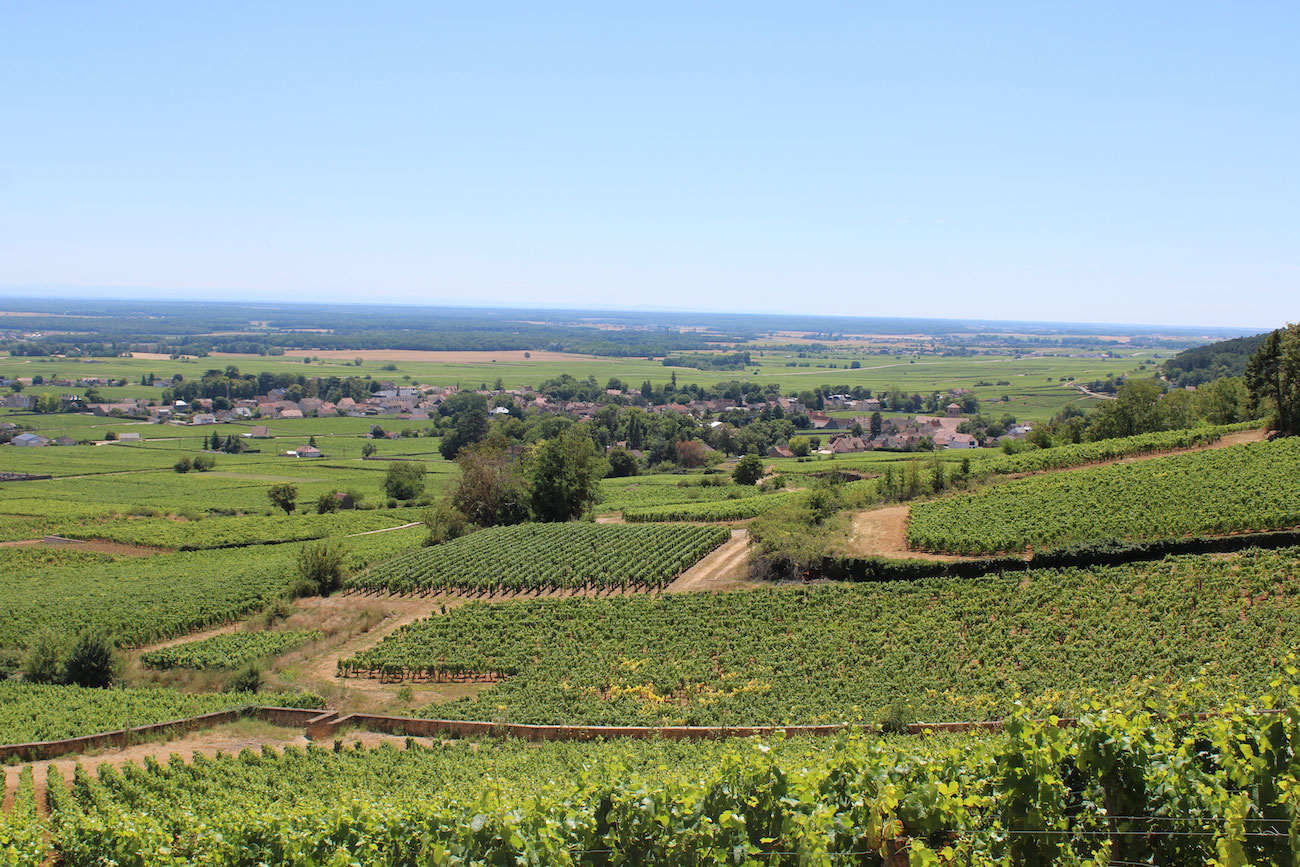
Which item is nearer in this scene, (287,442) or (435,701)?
(435,701)

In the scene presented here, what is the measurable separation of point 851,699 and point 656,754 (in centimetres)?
764

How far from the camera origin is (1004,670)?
76.6ft

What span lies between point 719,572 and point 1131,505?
19.8 meters

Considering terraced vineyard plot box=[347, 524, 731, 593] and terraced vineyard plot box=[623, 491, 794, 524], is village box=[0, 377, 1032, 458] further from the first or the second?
terraced vineyard plot box=[347, 524, 731, 593]

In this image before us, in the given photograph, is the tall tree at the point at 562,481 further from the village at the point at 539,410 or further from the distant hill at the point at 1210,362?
the distant hill at the point at 1210,362

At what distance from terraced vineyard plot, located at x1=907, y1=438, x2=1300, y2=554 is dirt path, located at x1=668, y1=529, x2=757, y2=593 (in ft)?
28.2

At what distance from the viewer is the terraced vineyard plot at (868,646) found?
71.3 feet

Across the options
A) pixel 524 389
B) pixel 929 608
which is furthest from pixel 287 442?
pixel 929 608

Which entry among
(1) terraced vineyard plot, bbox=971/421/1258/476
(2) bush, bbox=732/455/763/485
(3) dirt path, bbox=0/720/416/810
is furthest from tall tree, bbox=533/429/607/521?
(3) dirt path, bbox=0/720/416/810

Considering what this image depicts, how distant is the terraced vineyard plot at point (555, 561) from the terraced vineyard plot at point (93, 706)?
14.3 meters

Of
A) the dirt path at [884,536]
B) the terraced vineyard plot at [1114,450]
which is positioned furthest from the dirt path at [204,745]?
the terraced vineyard plot at [1114,450]

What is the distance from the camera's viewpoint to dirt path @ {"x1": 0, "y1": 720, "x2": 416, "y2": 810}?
1864 cm

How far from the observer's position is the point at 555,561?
42062mm

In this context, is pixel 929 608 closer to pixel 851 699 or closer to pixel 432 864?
pixel 851 699
